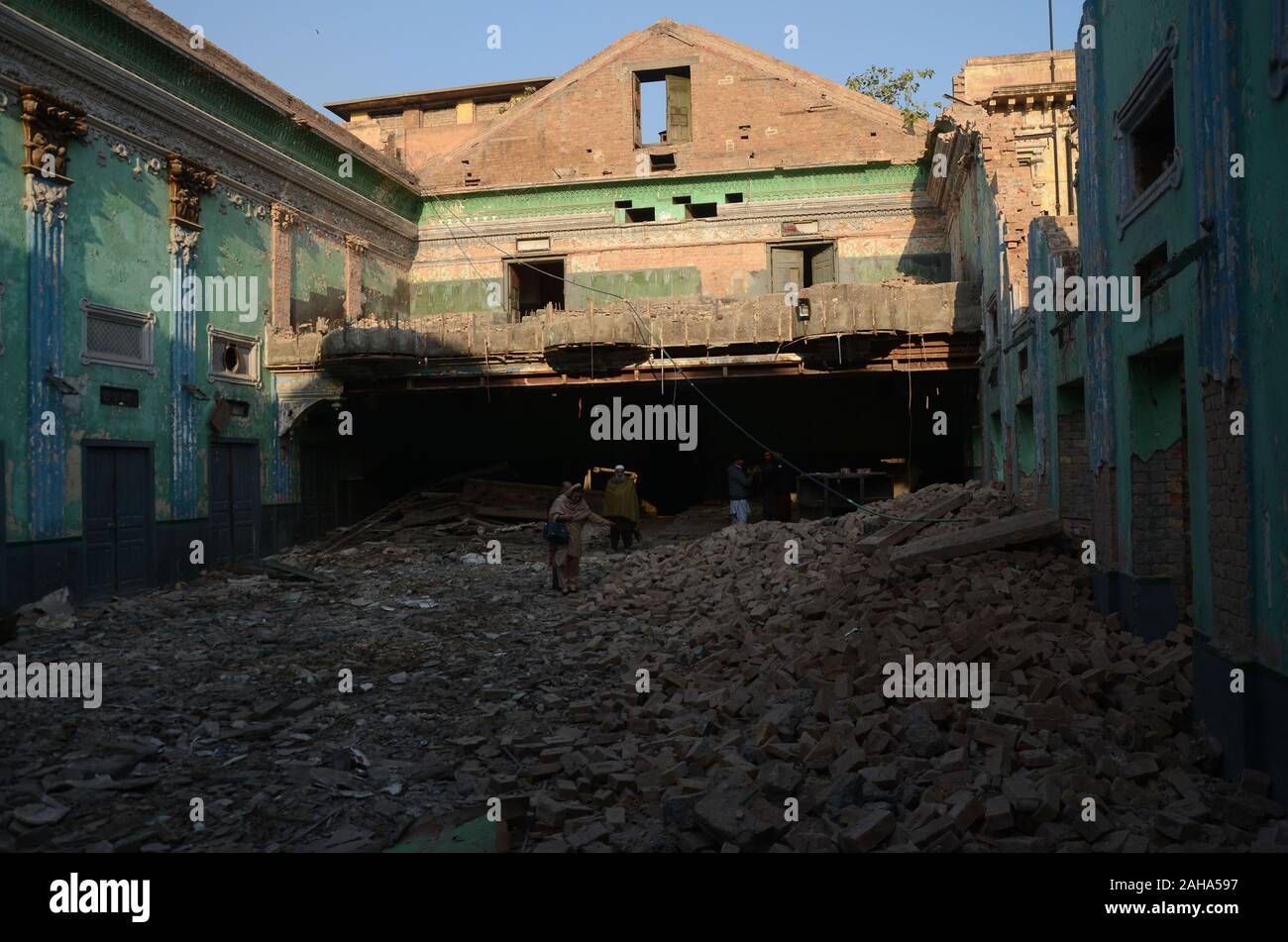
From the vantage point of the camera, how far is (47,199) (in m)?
13.5

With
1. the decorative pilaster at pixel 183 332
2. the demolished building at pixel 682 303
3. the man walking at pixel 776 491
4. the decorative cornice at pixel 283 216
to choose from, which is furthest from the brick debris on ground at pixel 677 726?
the decorative cornice at pixel 283 216

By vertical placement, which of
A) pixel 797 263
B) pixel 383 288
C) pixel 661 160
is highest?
pixel 661 160

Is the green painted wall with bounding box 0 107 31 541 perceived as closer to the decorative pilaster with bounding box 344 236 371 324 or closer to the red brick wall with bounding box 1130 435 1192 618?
the decorative pilaster with bounding box 344 236 371 324

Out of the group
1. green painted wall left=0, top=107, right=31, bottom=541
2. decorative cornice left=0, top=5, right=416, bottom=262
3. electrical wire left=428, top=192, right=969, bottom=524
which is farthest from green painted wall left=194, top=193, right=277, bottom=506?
electrical wire left=428, top=192, right=969, bottom=524

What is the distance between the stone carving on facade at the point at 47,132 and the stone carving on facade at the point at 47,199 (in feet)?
0.36

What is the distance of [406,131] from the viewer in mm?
34875

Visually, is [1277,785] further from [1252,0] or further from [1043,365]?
[1043,365]

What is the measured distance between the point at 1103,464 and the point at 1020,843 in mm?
4935

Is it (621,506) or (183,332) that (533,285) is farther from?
(183,332)

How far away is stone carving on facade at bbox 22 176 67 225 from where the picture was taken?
1327 centimetres

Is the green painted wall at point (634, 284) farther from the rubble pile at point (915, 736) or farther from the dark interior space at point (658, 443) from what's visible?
the rubble pile at point (915, 736)

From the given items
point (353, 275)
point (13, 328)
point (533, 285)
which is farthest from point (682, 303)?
point (13, 328)

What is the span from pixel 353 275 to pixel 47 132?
8.82m

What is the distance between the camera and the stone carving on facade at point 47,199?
43.5ft
